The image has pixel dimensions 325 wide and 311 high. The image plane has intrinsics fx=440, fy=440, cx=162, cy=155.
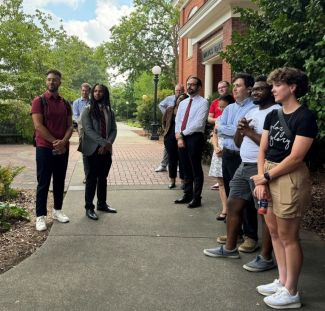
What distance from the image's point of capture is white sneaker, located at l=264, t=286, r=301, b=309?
10.8ft

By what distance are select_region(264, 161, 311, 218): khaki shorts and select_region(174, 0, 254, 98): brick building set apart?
875cm

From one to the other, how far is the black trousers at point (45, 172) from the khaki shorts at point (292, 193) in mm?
2978

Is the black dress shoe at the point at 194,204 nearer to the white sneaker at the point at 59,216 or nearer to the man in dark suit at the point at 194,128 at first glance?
the man in dark suit at the point at 194,128

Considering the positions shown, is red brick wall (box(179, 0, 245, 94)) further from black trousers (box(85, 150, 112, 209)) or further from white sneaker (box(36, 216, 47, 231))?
white sneaker (box(36, 216, 47, 231))

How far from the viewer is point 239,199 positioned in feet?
14.0

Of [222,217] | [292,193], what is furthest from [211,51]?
[292,193]

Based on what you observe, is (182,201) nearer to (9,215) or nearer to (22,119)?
(9,215)

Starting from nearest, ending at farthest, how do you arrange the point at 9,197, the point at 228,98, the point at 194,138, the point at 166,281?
the point at 166,281 < the point at 228,98 < the point at 194,138 < the point at 9,197

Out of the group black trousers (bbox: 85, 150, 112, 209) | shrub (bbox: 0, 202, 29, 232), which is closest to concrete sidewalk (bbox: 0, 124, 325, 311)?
black trousers (bbox: 85, 150, 112, 209)

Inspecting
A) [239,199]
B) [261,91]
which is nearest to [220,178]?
[239,199]

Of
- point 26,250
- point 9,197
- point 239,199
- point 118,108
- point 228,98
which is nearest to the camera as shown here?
point 239,199

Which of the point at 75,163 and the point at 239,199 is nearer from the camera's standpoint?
the point at 239,199

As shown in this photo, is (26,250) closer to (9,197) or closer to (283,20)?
(9,197)

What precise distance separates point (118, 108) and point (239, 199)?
6856 cm
